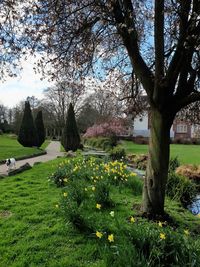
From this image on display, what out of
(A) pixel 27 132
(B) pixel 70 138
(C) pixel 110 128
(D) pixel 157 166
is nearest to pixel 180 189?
(D) pixel 157 166

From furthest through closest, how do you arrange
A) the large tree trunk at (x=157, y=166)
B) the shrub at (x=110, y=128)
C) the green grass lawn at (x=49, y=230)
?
the shrub at (x=110, y=128) < the large tree trunk at (x=157, y=166) < the green grass lawn at (x=49, y=230)

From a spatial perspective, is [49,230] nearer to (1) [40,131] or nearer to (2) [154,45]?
(2) [154,45]

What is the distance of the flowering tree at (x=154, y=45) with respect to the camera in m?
5.61

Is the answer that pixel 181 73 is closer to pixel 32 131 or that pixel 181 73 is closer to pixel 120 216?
pixel 120 216

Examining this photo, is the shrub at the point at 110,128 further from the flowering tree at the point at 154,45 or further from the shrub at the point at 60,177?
the flowering tree at the point at 154,45

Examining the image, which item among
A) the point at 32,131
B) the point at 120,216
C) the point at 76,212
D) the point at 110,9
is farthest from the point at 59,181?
the point at 32,131

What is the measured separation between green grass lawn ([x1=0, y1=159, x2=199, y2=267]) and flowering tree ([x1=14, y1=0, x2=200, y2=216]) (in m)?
0.93

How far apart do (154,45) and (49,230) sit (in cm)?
348

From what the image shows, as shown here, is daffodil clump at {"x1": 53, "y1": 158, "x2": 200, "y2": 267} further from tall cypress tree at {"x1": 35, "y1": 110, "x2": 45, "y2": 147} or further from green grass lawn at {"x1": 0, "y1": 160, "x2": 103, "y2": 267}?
tall cypress tree at {"x1": 35, "y1": 110, "x2": 45, "y2": 147}

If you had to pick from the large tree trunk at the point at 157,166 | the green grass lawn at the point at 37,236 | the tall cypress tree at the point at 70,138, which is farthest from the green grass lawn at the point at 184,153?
the large tree trunk at the point at 157,166

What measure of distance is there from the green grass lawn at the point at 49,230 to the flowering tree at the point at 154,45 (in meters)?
0.93

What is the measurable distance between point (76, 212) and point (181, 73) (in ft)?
9.51

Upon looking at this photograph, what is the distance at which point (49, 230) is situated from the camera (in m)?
5.41

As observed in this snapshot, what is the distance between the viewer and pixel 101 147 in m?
34.9
